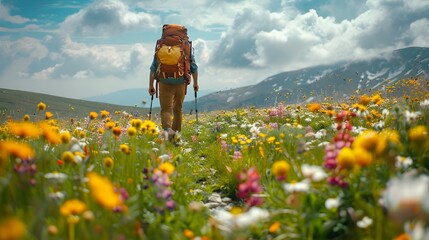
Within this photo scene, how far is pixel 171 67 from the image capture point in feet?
28.5

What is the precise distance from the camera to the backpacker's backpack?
853cm

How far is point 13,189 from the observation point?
257cm

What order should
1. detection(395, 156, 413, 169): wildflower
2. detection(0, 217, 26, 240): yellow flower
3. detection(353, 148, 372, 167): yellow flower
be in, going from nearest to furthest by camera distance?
detection(0, 217, 26, 240): yellow flower < detection(353, 148, 372, 167): yellow flower < detection(395, 156, 413, 169): wildflower

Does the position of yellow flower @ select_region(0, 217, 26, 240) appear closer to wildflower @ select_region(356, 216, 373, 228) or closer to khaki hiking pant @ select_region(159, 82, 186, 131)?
wildflower @ select_region(356, 216, 373, 228)

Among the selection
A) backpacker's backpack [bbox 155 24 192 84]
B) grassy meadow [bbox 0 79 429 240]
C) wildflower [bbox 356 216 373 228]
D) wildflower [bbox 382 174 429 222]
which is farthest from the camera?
backpacker's backpack [bbox 155 24 192 84]

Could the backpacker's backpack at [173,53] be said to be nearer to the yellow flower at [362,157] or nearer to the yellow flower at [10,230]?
the yellow flower at [362,157]

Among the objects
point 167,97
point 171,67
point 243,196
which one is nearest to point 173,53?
point 171,67

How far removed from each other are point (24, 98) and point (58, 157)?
574 feet

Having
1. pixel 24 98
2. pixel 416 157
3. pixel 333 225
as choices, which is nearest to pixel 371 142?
pixel 333 225

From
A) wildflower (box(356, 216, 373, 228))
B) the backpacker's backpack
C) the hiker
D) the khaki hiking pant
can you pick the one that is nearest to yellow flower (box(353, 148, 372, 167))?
wildflower (box(356, 216, 373, 228))

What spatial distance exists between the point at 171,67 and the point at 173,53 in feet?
1.14

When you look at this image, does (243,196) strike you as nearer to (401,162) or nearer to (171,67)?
(401,162)

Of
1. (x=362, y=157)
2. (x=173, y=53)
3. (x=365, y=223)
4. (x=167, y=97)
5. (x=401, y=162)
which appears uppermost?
(x=173, y=53)

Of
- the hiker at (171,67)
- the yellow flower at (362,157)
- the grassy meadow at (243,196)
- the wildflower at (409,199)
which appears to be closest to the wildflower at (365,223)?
the grassy meadow at (243,196)
